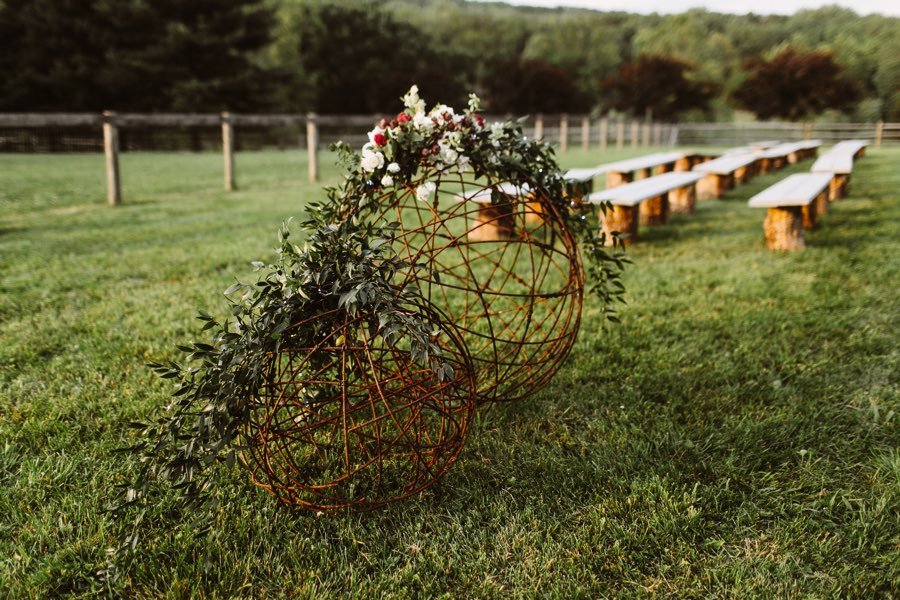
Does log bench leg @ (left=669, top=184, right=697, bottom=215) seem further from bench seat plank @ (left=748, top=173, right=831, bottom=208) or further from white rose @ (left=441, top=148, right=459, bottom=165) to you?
white rose @ (left=441, top=148, right=459, bottom=165)

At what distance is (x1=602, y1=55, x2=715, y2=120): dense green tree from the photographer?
37531 mm

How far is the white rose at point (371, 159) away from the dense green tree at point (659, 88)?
38.4 meters

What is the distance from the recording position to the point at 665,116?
129 feet

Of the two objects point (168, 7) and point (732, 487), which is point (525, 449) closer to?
point (732, 487)

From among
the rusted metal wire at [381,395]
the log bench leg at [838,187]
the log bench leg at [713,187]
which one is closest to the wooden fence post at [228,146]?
the log bench leg at [713,187]

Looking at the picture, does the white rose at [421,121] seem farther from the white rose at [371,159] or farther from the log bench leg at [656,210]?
the log bench leg at [656,210]

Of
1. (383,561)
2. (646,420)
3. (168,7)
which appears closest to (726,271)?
(646,420)

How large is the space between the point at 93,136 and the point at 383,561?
2458cm

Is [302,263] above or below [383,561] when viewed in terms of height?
above

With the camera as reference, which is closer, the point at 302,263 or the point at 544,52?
the point at 302,263

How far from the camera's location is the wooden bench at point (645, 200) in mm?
5238

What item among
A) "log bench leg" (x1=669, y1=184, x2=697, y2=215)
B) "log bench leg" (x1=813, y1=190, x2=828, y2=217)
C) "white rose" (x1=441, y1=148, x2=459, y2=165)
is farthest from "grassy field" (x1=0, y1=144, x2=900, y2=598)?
"log bench leg" (x1=669, y1=184, x2=697, y2=215)

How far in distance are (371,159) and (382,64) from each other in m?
41.2

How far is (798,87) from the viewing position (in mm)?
32000
